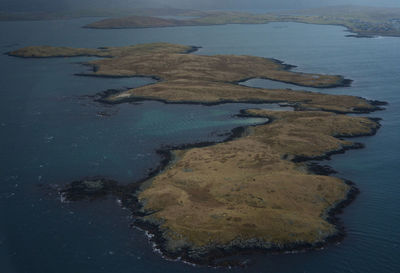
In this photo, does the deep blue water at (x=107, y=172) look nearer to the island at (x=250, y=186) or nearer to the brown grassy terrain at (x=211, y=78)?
the island at (x=250, y=186)

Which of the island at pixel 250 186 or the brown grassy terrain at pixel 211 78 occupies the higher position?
the brown grassy terrain at pixel 211 78

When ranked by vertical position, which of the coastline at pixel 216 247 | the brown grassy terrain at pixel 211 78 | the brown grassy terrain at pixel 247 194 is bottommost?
the coastline at pixel 216 247

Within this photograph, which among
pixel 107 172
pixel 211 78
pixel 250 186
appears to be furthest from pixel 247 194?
pixel 211 78

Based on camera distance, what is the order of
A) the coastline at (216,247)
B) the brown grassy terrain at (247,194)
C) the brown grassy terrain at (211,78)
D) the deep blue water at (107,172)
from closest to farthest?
the coastline at (216,247), the deep blue water at (107,172), the brown grassy terrain at (247,194), the brown grassy terrain at (211,78)

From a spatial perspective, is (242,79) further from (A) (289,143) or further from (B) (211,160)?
(B) (211,160)

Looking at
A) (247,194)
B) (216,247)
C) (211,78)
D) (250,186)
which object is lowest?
(216,247)

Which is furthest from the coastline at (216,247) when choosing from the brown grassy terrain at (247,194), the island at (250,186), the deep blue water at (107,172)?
the deep blue water at (107,172)

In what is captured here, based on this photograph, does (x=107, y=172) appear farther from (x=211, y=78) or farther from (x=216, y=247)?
(x=211, y=78)

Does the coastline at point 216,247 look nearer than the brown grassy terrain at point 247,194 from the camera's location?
Yes
